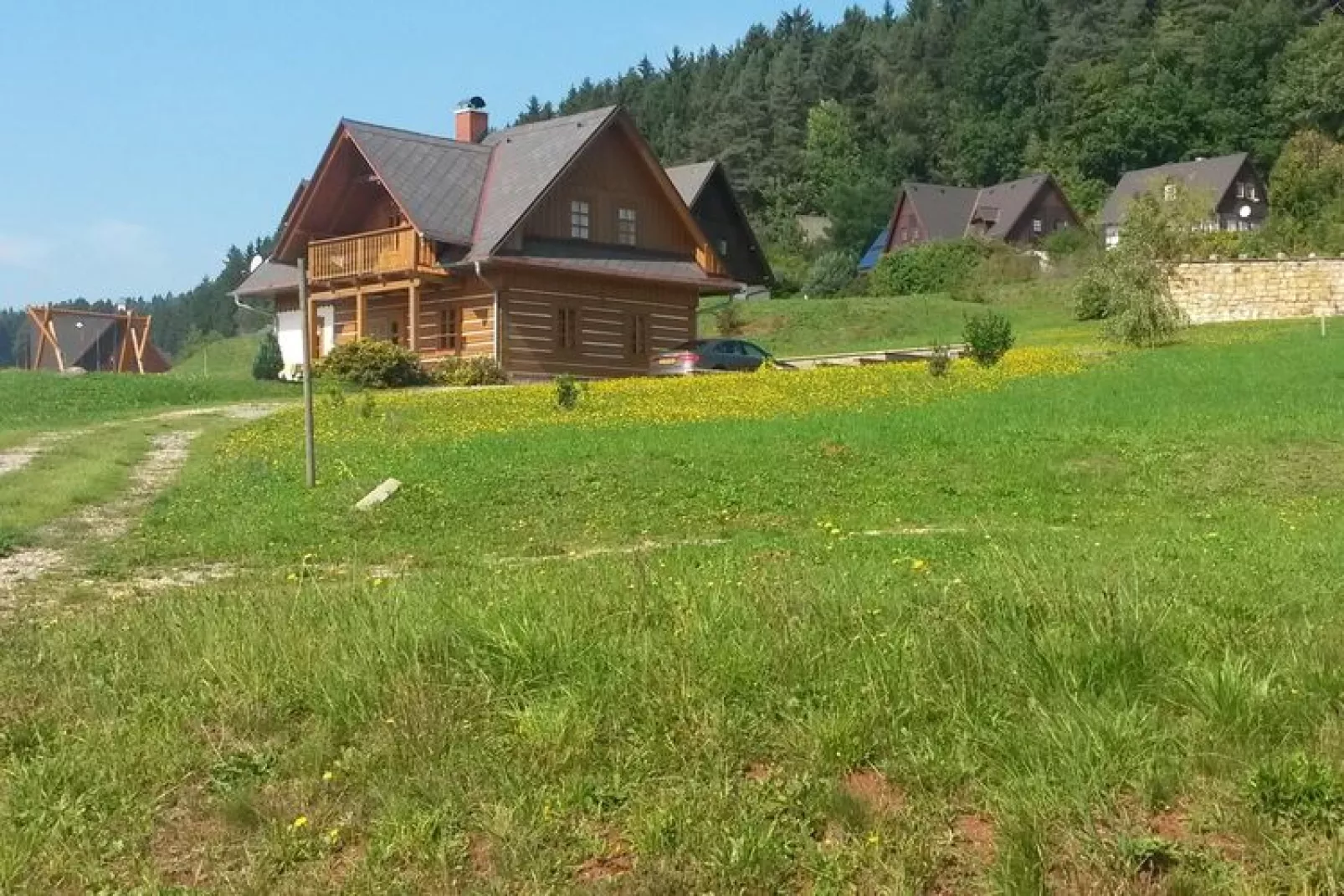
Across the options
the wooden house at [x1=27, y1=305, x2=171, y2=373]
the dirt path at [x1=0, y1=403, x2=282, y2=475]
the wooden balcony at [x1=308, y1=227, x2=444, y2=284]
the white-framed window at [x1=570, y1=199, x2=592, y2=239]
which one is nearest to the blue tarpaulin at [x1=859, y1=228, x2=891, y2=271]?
the wooden house at [x1=27, y1=305, x2=171, y2=373]

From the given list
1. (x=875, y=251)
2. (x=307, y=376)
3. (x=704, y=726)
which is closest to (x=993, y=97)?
(x=875, y=251)

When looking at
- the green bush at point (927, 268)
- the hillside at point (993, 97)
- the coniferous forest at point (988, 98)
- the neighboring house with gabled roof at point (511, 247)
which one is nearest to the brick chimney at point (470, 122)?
the neighboring house with gabled roof at point (511, 247)

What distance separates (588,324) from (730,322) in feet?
58.7

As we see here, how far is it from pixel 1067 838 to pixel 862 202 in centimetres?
10315

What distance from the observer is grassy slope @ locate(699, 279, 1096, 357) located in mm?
53500

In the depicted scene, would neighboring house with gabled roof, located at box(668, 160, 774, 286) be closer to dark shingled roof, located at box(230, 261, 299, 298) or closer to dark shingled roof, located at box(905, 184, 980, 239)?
dark shingled roof, located at box(230, 261, 299, 298)

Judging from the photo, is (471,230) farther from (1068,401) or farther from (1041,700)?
(1041,700)

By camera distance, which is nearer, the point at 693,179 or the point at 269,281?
the point at 269,281

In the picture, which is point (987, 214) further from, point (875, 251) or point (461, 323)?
point (461, 323)

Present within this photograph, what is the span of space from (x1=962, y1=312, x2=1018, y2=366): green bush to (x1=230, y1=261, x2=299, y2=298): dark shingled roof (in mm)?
22890

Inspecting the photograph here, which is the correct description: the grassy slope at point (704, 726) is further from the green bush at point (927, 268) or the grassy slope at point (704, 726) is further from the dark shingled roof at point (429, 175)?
the green bush at point (927, 268)

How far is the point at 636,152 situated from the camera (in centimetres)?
4231

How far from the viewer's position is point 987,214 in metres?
98.8

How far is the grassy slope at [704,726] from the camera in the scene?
596 cm
